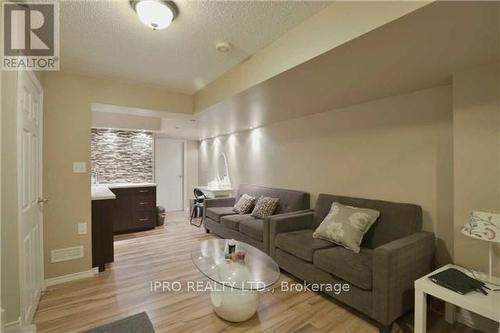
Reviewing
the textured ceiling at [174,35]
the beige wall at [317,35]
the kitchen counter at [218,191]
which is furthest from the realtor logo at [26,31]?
the kitchen counter at [218,191]

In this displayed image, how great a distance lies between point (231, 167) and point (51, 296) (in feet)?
12.0

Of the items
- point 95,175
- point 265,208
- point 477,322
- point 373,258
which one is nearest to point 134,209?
point 95,175

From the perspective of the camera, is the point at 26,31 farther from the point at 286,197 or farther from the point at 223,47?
the point at 286,197

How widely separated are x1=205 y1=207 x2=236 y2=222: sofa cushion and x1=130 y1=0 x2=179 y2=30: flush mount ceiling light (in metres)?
3.04

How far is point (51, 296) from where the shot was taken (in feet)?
7.60

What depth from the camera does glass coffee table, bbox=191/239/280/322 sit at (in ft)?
5.95

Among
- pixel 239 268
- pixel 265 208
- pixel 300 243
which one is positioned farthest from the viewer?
pixel 265 208

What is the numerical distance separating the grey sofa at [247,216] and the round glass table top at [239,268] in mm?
630

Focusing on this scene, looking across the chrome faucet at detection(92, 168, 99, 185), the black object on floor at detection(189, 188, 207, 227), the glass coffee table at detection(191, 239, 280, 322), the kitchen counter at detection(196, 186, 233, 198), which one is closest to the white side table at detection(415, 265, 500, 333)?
the glass coffee table at detection(191, 239, 280, 322)

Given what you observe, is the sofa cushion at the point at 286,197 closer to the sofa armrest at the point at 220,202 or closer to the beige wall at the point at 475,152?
the sofa armrest at the point at 220,202

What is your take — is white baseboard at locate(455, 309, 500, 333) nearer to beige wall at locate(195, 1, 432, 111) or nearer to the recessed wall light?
beige wall at locate(195, 1, 432, 111)

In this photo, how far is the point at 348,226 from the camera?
2.37m

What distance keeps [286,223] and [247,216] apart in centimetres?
100

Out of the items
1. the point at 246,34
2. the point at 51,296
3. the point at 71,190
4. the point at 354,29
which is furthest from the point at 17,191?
the point at 354,29
